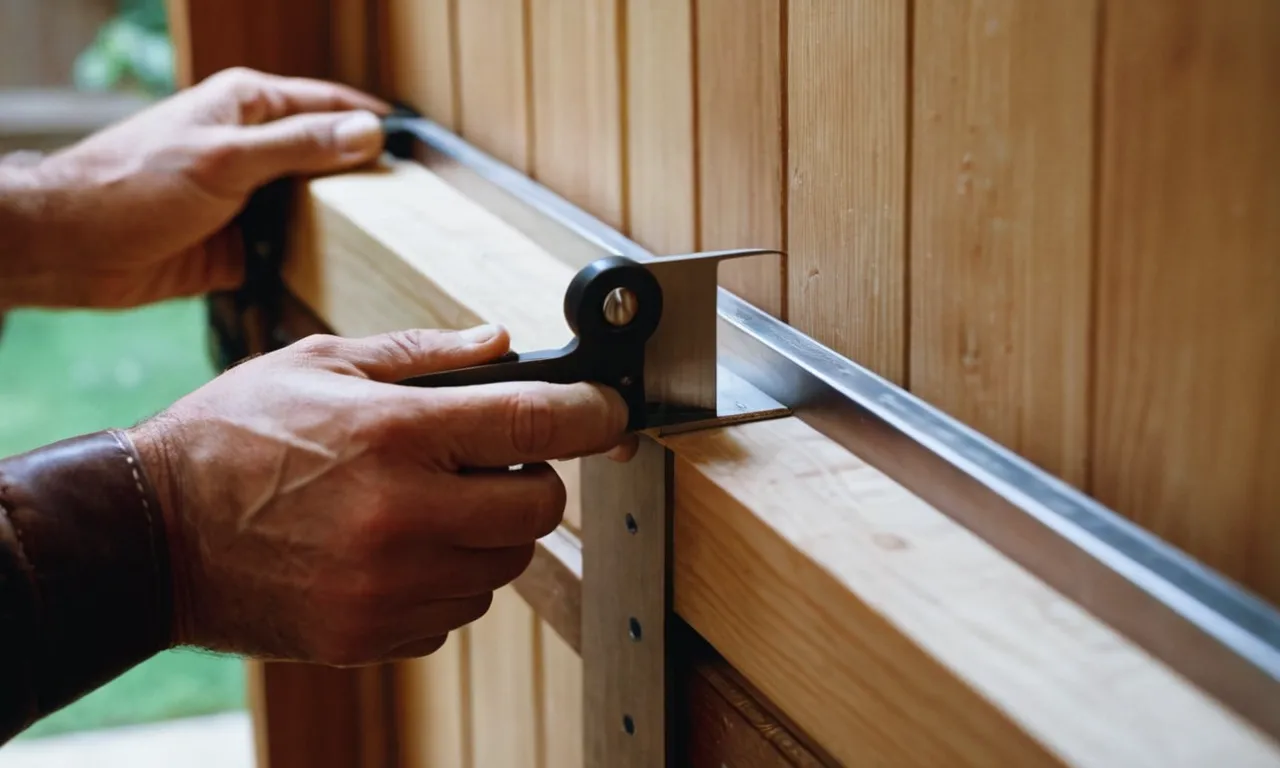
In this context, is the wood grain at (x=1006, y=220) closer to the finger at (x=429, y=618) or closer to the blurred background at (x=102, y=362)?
the finger at (x=429, y=618)

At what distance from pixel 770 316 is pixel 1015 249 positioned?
213 mm

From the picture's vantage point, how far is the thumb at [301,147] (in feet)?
4.25

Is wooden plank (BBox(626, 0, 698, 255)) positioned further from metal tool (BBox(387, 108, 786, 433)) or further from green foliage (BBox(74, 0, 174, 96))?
green foliage (BBox(74, 0, 174, 96))

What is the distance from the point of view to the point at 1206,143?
44 centimetres

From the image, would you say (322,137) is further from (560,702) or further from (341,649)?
(341,649)

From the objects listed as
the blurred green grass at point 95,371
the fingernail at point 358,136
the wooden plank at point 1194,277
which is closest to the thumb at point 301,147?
the fingernail at point 358,136

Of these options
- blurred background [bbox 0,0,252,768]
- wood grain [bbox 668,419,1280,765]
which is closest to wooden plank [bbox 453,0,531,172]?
wood grain [bbox 668,419,1280,765]

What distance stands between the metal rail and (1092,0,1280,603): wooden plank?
15 millimetres

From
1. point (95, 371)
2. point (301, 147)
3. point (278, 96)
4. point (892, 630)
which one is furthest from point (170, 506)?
point (95, 371)

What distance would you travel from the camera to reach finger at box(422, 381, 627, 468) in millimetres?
653

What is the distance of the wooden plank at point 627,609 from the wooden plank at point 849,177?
12cm

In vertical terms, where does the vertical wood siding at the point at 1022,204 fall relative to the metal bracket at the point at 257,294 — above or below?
above

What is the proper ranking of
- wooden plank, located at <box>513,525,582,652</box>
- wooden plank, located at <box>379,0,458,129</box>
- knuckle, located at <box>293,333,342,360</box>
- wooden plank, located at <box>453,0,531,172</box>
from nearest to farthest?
knuckle, located at <box>293,333,342,360</box>
wooden plank, located at <box>513,525,582,652</box>
wooden plank, located at <box>453,0,531,172</box>
wooden plank, located at <box>379,0,458,129</box>

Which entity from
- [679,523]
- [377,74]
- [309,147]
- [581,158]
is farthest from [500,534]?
[377,74]
